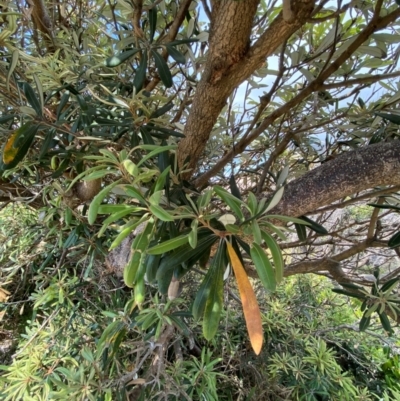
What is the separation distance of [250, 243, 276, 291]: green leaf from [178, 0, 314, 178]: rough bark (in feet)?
1.31

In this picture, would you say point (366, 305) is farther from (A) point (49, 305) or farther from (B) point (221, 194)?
(A) point (49, 305)

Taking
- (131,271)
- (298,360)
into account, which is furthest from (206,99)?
(298,360)

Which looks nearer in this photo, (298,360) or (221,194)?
(221,194)

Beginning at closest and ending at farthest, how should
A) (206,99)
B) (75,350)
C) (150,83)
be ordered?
(206,99)
(150,83)
(75,350)

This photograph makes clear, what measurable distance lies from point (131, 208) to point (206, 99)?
1.22 ft

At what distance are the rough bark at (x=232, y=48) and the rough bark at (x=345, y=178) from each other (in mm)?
262

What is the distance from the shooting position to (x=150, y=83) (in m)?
1.00

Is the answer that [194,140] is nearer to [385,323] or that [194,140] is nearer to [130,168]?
[130,168]

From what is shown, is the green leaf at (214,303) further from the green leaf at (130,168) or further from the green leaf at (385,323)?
the green leaf at (385,323)

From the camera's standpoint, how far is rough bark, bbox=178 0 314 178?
546 mm

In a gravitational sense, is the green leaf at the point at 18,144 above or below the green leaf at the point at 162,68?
below

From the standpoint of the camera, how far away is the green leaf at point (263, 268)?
397 mm

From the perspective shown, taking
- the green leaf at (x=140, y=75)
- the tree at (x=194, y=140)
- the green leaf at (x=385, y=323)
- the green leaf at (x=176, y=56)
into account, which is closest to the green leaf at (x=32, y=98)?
the tree at (x=194, y=140)

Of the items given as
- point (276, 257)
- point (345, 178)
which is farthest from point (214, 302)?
point (345, 178)
